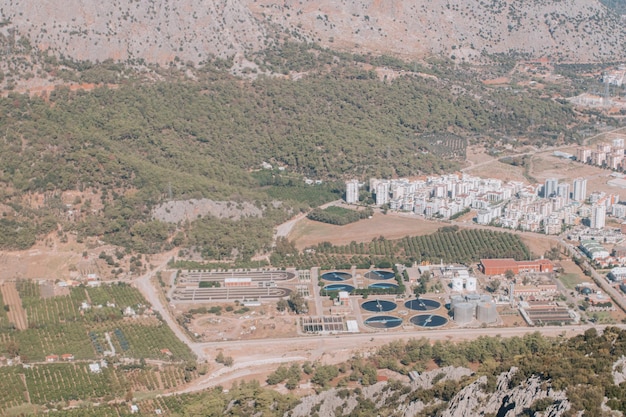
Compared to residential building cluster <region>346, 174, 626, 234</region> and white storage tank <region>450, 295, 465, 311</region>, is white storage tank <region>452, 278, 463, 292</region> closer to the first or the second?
white storage tank <region>450, 295, 465, 311</region>

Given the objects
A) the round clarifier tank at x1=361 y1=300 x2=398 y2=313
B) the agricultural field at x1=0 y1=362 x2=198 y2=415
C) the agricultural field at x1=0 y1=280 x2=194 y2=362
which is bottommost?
the round clarifier tank at x1=361 y1=300 x2=398 y2=313

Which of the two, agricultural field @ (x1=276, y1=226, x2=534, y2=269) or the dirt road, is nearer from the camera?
the dirt road

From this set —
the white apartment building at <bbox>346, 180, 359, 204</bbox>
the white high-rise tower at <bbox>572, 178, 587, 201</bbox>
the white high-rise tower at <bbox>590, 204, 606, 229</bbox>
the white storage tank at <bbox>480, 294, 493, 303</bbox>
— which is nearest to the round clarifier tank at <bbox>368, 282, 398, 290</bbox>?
the white storage tank at <bbox>480, 294, 493, 303</bbox>

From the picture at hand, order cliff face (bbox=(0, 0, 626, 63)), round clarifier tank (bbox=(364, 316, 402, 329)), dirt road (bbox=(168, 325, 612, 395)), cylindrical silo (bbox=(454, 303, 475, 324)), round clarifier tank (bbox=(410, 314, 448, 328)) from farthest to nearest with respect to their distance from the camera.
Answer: cliff face (bbox=(0, 0, 626, 63)) → cylindrical silo (bbox=(454, 303, 475, 324)) → round clarifier tank (bbox=(410, 314, 448, 328)) → round clarifier tank (bbox=(364, 316, 402, 329)) → dirt road (bbox=(168, 325, 612, 395))

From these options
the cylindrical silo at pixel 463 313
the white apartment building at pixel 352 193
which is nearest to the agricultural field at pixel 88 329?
the cylindrical silo at pixel 463 313

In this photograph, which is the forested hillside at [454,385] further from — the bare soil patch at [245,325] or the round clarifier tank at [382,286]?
the round clarifier tank at [382,286]

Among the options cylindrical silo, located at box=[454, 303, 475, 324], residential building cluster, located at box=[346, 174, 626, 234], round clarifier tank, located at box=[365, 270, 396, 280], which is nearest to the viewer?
cylindrical silo, located at box=[454, 303, 475, 324]

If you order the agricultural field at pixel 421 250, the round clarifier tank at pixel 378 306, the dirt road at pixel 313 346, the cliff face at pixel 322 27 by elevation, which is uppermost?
the cliff face at pixel 322 27
